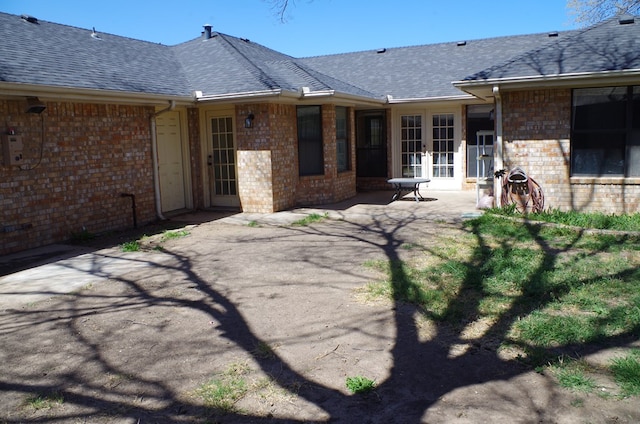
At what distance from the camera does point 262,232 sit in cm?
985

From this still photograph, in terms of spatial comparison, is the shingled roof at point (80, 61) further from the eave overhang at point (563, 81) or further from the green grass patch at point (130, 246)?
the eave overhang at point (563, 81)

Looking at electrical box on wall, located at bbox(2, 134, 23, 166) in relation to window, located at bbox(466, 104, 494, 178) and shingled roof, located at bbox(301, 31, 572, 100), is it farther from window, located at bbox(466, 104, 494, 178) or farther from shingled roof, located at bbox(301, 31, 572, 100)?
window, located at bbox(466, 104, 494, 178)

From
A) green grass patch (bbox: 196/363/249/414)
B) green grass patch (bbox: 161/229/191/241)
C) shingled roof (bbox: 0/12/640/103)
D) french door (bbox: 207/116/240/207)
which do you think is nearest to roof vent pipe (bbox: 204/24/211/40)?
shingled roof (bbox: 0/12/640/103)

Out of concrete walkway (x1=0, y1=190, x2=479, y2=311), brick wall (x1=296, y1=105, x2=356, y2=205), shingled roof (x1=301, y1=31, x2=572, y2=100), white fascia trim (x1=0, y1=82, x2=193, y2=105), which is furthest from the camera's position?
shingled roof (x1=301, y1=31, x2=572, y2=100)

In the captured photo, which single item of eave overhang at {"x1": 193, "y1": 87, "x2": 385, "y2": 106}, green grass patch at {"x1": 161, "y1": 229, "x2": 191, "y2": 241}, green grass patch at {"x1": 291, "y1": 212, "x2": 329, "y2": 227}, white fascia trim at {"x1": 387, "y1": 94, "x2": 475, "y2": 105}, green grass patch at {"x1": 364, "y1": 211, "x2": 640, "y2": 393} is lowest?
green grass patch at {"x1": 364, "y1": 211, "x2": 640, "y2": 393}

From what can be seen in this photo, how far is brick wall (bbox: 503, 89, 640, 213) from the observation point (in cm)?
986

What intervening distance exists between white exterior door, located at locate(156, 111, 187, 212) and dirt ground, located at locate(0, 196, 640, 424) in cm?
486

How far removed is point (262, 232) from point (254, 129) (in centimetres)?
276

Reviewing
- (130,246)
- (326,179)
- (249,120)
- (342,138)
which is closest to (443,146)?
(342,138)

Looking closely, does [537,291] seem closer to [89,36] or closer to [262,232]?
[262,232]

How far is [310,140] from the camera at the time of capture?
12.8m

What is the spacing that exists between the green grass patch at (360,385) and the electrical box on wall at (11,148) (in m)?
6.63

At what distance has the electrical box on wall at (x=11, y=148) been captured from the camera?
8.10m

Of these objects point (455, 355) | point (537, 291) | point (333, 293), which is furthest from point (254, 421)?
point (537, 291)
